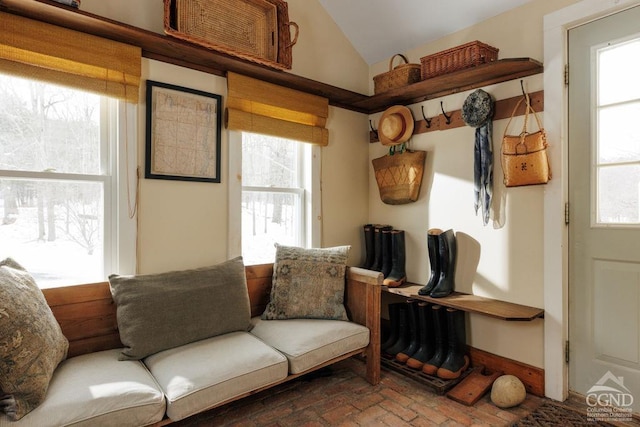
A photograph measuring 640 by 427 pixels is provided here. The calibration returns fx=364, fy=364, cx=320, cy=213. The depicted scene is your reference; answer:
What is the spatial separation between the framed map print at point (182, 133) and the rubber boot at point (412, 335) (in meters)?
1.64

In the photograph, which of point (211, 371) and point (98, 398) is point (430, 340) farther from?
point (98, 398)

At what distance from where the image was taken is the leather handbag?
2.12 m

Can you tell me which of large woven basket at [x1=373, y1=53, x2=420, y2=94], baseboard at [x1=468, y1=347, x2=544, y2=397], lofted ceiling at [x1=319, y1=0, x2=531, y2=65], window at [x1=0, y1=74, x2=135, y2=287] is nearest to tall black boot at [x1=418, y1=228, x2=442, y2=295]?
baseboard at [x1=468, y1=347, x2=544, y2=397]

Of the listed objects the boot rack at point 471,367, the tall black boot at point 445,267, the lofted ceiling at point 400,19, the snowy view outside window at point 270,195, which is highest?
the lofted ceiling at point 400,19

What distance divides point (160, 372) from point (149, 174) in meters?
1.11

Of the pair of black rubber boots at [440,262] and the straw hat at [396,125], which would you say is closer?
the pair of black rubber boots at [440,262]

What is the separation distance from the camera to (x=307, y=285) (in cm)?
239

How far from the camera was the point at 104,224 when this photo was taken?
6.72ft

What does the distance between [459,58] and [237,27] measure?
1445mm

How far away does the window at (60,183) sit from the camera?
71.8 inches

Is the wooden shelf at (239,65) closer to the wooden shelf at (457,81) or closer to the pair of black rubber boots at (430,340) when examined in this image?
the wooden shelf at (457,81)

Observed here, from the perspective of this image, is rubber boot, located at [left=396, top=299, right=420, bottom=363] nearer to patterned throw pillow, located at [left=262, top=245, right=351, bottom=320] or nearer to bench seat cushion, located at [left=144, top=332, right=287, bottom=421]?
patterned throw pillow, located at [left=262, top=245, right=351, bottom=320]

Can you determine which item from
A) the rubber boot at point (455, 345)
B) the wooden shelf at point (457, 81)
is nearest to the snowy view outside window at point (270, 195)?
the wooden shelf at point (457, 81)

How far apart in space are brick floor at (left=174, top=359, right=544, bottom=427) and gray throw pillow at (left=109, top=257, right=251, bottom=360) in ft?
1.46
